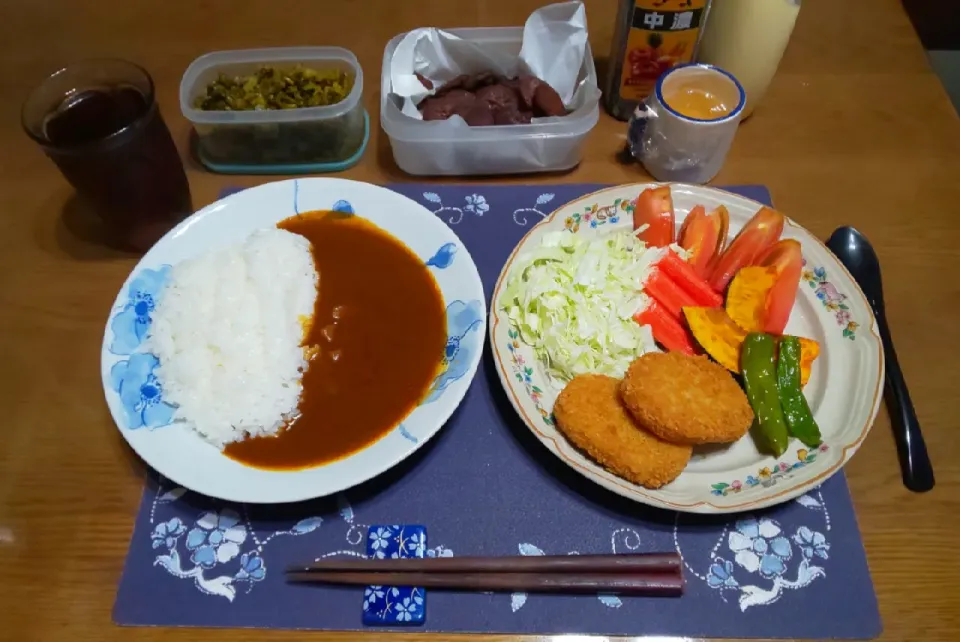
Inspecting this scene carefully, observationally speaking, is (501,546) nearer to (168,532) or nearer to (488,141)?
(168,532)

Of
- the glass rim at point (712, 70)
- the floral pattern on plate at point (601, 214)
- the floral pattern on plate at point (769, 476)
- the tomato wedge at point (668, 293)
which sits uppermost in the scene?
the glass rim at point (712, 70)

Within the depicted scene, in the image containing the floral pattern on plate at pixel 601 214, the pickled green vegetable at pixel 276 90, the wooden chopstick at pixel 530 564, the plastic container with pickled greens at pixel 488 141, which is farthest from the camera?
the pickled green vegetable at pixel 276 90

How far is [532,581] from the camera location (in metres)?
1.37

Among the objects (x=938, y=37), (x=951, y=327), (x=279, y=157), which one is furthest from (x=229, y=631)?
(x=938, y=37)

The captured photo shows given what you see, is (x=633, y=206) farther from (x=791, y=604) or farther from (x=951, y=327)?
(x=791, y=604)

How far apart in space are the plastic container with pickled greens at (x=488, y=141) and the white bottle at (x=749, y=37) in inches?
16.2

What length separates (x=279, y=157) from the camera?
7.01ft

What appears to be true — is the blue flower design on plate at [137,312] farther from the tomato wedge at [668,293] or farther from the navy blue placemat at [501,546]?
the tomato wedge at [668,293]

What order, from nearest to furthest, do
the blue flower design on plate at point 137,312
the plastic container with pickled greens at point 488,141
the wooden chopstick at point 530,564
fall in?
the wooden chopstick at point 530,564
the blue flower design on plate at point 137,312
the plastic container with pickled greens at point 488,141

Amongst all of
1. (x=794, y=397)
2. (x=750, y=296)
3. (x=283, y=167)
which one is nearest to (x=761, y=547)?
(x=794, y=397)

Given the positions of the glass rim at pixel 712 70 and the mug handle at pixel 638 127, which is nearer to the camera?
the glass rim at pixel 712 70

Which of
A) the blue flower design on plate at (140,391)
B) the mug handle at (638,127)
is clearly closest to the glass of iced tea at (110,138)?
the blue flower design on plate at (140,391)

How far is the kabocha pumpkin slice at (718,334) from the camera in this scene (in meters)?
1.63

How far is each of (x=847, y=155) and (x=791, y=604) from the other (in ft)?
4.99
